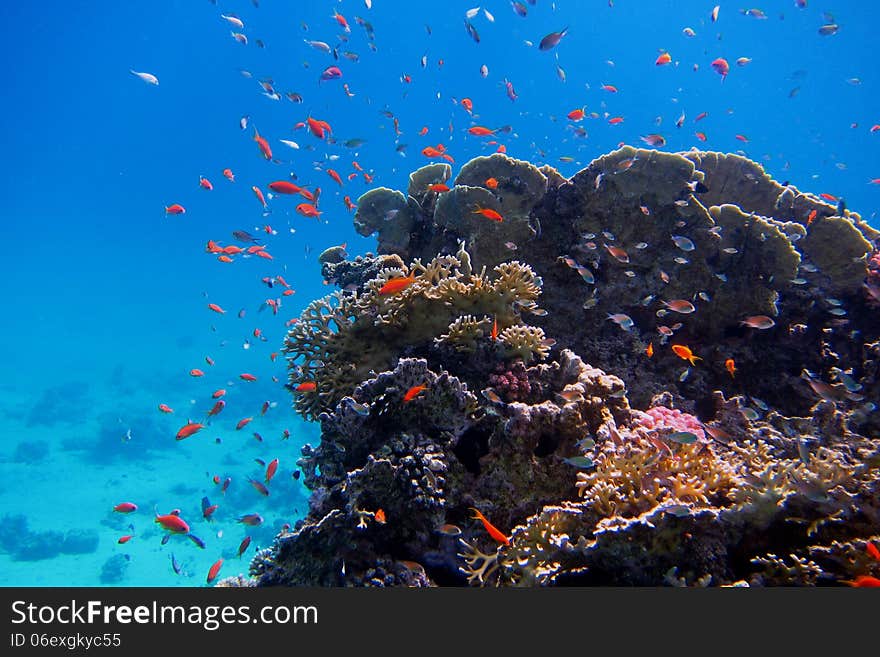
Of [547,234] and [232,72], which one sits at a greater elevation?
[232,72]

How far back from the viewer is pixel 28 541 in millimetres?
20812

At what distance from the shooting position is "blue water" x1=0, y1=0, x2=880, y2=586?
142 feet

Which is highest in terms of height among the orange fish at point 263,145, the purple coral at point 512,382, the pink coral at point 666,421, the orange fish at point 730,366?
the orange fish at point 263,145

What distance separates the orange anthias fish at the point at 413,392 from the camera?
4.63m

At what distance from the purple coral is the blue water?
2918 cm

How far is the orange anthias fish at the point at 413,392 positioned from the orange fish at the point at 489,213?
10.7 feet

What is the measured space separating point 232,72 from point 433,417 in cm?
12369

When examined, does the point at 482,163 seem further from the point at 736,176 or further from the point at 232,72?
the point at 232,72

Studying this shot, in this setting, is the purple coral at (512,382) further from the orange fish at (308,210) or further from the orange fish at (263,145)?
the orange fish at (263,145)

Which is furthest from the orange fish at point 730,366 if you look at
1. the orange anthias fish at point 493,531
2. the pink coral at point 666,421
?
the orange anthias fish at point 493,531

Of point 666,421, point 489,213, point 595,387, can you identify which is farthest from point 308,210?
point 666,421

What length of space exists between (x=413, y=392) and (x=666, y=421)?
2847 mm

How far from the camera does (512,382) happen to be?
517 cm

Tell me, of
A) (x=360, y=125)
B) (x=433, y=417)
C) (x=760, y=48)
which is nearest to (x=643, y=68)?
(x=760, y=48)
